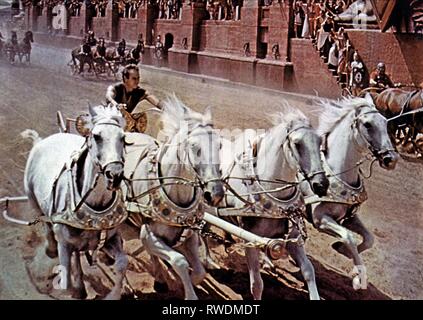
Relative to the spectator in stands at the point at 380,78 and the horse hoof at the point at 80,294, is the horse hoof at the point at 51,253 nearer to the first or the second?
the horse hoof at the point at 80,294

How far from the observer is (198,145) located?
7.06 ft

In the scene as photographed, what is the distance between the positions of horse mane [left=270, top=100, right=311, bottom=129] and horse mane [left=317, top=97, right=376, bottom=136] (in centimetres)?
16

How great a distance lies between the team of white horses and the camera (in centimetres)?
214

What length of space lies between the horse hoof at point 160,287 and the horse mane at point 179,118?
27.0 inches

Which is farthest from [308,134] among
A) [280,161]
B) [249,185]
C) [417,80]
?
[417,80]

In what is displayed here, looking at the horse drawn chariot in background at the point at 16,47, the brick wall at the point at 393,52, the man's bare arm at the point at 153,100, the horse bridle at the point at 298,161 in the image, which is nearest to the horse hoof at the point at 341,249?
the horse bridle at the point at 298,161

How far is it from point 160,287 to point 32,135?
36.6 inches

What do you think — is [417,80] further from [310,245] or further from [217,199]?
[217,199]

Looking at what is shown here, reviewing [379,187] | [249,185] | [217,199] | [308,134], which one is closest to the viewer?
[217,199]

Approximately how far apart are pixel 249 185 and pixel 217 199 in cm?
44

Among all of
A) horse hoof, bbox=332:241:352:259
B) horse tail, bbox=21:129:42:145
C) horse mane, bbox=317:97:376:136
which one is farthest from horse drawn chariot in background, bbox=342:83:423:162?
horse tail, bbox=21:129:42:145

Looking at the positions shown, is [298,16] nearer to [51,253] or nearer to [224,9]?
[224,9]

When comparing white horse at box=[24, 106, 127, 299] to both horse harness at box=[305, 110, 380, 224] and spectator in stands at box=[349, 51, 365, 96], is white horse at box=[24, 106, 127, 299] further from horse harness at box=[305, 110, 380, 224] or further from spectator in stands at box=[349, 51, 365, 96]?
spectator in stands at box=[349, 51, 365, 96]
